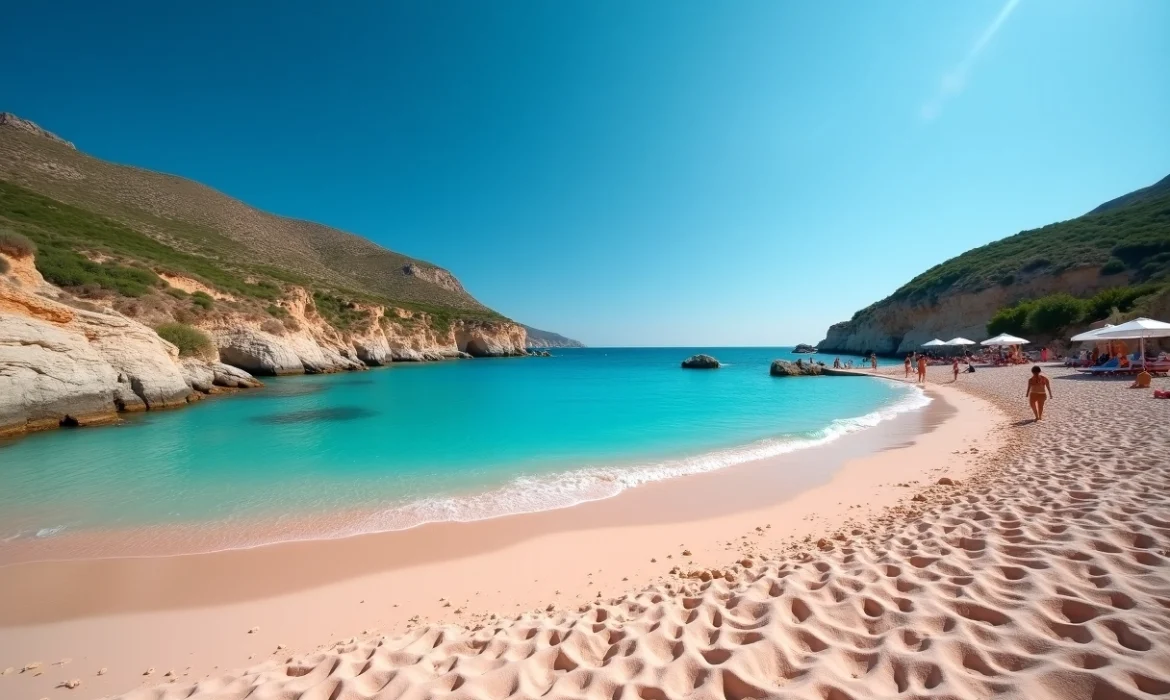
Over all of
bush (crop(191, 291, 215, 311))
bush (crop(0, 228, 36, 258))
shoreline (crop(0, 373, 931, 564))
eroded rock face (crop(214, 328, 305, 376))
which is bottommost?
shoreline (crop(0, 373, 931, 564))

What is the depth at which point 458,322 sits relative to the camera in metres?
68.4

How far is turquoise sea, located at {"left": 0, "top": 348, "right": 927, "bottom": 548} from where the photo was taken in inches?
282

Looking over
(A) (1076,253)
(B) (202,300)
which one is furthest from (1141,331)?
(B) (202,300)

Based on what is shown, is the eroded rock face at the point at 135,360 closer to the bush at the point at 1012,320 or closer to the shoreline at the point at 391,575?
the shoreline at the point at 391,575

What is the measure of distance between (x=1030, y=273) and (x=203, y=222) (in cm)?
9431

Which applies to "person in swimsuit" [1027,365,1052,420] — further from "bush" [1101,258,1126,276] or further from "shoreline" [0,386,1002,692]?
"bush" [1101,258,1126,276]

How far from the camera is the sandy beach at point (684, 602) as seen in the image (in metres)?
2.28

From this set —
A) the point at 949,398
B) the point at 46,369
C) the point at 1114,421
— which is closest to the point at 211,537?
the point at 46,369

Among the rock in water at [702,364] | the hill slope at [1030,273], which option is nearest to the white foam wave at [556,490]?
the rock in water at [702,364]

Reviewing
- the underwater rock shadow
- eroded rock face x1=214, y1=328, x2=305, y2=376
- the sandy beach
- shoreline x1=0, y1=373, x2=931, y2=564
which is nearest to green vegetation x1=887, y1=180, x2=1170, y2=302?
the sandy beach

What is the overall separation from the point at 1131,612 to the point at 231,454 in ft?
48.1

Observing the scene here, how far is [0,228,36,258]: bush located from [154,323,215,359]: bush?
5238 millimetres

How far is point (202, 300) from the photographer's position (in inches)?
1125

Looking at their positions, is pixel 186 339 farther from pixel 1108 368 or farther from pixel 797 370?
pixel 1108 368
